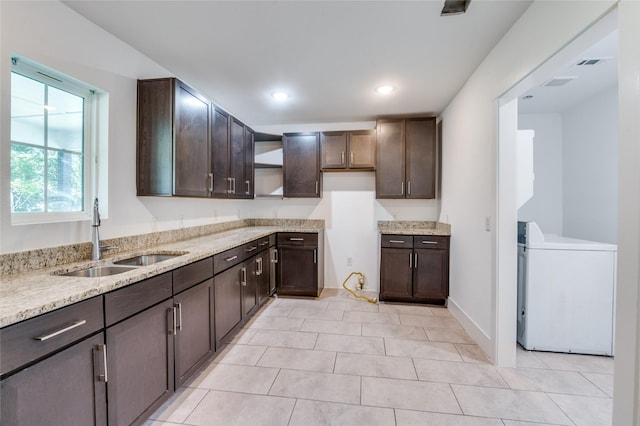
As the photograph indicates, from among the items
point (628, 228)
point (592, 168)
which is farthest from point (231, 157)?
point (592, 168)

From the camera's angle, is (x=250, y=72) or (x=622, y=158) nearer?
(x=622, y=158)

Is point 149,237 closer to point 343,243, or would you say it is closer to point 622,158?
point 343,243

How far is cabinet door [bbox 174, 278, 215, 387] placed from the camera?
5.72 ft

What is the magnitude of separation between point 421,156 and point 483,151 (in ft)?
4.06

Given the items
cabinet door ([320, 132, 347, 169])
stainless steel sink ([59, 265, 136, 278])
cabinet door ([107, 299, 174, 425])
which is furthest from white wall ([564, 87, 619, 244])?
stainless steel sink ([59, 265, 136, 278])

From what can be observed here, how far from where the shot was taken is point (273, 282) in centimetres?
365

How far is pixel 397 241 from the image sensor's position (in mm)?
3479

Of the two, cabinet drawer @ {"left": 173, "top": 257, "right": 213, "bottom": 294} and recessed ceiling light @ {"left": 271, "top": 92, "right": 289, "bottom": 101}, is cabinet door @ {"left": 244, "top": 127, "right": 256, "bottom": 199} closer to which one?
recessed ceiling light @ {"left": 271, "top": 92, "right": 289, "bottom": 101}

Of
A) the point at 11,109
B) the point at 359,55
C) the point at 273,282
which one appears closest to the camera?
the point at 11,109

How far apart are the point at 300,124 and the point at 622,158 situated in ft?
11.9

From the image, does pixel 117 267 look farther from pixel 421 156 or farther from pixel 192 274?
pixel 421 156

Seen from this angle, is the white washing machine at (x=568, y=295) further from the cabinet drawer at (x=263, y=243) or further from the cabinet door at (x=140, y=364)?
the cabinet door at (x=140, y=364)

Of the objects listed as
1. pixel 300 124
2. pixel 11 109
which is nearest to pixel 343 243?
pixel 300 124

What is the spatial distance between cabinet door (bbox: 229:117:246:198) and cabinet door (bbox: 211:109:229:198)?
0.29 ft
